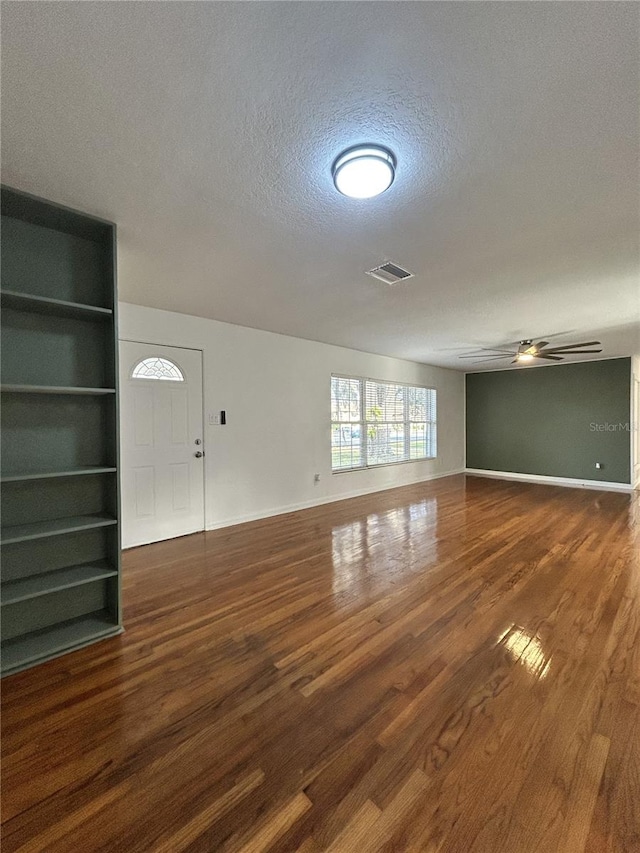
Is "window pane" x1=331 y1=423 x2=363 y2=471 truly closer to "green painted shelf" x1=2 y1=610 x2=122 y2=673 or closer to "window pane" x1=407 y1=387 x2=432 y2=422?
"window pane" x1=407 y1=387 x2=432 y2=422

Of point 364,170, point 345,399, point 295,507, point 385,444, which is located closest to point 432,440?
point 385,444

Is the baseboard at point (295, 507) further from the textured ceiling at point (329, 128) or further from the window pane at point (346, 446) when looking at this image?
the textured ceiling at point (329, 128)

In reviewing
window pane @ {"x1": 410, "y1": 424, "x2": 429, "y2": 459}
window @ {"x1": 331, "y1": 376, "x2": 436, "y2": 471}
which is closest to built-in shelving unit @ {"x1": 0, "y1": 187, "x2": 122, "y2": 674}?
window @ {"x1": 331, "y1": 376, "x2": 436, "y2": 471}

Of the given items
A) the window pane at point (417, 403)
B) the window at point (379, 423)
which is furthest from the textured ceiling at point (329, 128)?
the window pane at point (417, 403)

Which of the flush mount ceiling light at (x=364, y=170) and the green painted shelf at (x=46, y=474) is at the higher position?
the flush mount ceiling light at (x=364, y=170)

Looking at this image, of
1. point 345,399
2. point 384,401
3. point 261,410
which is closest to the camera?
point 261,410

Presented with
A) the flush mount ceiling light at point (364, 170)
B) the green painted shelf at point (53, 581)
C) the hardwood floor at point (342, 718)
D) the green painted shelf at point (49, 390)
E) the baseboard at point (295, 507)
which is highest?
the flush mount ceiling light at point (364, 170)

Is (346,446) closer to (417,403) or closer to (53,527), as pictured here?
(417,403)

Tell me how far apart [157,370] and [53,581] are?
2377 mm

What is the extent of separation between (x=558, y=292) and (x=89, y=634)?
15.0ft

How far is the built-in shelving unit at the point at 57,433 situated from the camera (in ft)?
6.41

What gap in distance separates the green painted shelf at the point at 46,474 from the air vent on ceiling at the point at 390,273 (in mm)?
2367

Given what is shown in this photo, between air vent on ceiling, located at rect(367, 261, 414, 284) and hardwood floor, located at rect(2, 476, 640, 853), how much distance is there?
8.13ft

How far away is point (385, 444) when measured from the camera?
6.74 meters
